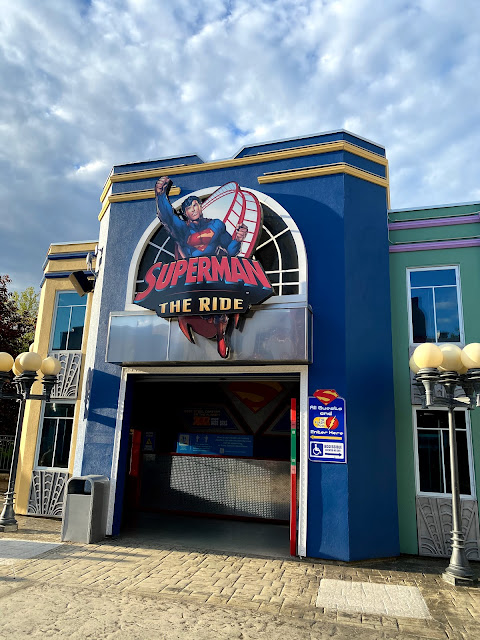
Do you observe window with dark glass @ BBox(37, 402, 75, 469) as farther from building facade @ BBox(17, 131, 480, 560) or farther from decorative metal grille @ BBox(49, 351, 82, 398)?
decorative metal grille @ BBox(49, 351, 82, 398)

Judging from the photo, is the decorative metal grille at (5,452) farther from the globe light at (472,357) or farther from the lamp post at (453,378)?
the globe light at (472,357)

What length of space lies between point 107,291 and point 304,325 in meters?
5.18

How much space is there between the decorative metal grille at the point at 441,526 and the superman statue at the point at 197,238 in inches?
204

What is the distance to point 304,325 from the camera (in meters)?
9.02

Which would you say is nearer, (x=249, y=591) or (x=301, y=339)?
(x=249, y=591)

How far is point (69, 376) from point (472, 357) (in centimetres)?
979

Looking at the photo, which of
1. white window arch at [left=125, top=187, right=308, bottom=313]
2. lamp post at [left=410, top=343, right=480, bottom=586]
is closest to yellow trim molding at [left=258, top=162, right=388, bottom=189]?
white window arch at [left=125, top=187, right=308, bottom=313]

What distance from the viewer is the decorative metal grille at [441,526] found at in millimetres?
9227

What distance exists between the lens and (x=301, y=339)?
8.98m

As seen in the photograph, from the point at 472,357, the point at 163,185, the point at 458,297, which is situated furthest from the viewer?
the point at 163,185

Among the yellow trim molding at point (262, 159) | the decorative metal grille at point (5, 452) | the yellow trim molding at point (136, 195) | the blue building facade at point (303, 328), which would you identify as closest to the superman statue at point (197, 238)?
the blue building facade at point (303, 328)

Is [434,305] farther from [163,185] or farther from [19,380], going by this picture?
[19,380]

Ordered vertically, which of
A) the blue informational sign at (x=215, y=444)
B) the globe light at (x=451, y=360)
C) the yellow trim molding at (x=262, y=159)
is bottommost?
the blue informational sign at (x=215, y=444)

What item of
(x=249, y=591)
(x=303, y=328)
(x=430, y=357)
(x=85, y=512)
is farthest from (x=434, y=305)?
(x=85, y=512)
